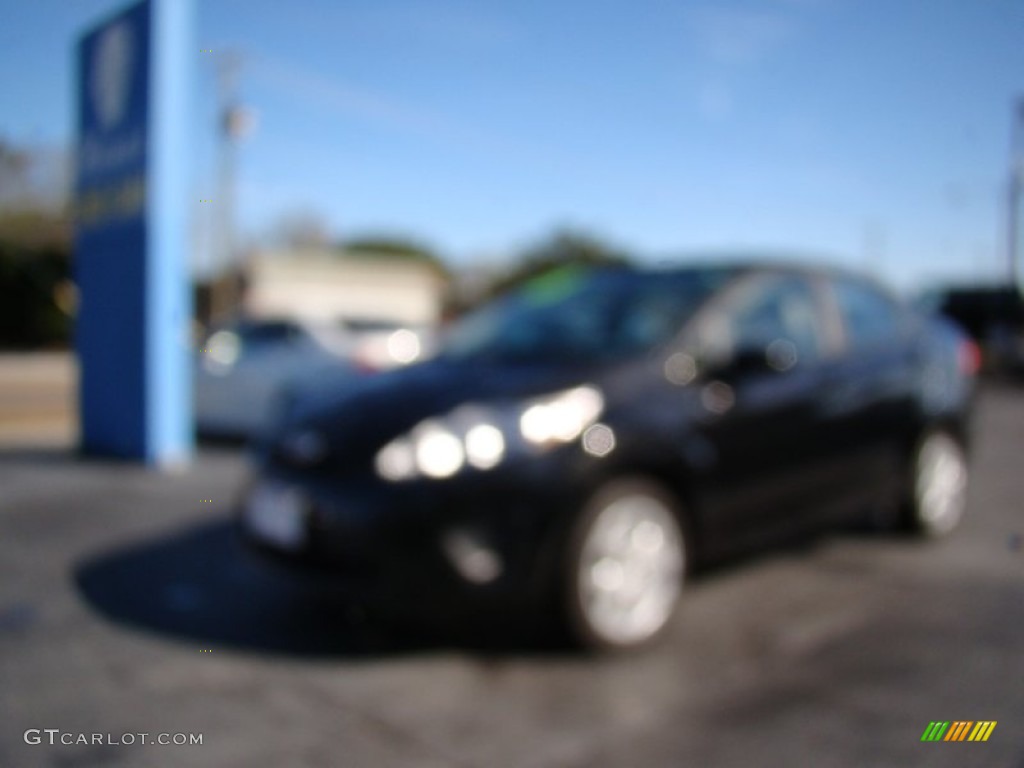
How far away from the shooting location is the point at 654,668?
10.4ft

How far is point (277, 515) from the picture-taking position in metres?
3.33

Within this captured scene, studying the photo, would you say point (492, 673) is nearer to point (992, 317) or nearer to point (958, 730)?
point (958, 730)

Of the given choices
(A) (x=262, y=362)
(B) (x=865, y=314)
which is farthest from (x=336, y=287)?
(B) (x=865, y=314)

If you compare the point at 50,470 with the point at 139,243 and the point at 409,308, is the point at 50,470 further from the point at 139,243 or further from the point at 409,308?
→ the point at 409,308

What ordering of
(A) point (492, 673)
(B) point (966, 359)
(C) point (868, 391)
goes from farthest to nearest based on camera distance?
(B) point (966, 359), (C) point (868, 391), (A) point (492, 673)

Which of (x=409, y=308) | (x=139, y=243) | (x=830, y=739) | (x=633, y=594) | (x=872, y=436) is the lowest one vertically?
(x=830, y=739)

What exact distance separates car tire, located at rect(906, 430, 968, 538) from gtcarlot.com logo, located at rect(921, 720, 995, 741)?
2211 millimetres

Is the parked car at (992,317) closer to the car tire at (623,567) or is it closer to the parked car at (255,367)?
the parked car at (255,367)

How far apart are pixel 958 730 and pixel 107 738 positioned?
8.16 ft

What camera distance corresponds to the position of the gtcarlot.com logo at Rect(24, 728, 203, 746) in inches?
101

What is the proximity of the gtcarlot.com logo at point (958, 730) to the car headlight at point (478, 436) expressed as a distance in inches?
55.6

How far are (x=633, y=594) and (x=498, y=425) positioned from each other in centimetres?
80

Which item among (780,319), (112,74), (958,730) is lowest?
(958,730)

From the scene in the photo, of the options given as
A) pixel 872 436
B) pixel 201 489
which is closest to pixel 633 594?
pixel 872 436
